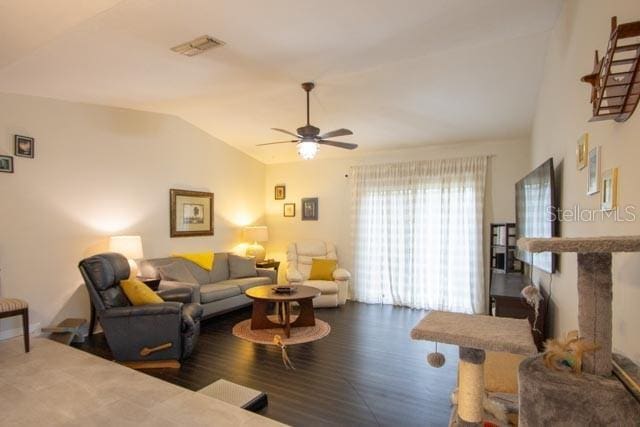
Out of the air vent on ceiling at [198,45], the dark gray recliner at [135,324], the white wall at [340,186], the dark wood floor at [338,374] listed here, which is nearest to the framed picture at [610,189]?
the dark wood floor at [338,374]

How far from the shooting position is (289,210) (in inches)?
277

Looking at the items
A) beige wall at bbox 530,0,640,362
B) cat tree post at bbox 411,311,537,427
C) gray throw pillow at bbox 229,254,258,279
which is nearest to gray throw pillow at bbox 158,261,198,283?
gray throw pillow at bbox 229,254,258,279

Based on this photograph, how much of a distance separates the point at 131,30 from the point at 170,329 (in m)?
2.57

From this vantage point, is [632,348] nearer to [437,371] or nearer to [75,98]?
[437,371]

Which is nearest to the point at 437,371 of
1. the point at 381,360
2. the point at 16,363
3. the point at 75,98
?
the point at 381,360

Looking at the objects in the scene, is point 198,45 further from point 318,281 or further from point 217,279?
point 318,281

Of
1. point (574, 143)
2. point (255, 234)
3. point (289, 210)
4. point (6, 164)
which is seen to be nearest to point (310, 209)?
point (289, 210)

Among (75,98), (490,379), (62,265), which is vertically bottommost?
(490,379)

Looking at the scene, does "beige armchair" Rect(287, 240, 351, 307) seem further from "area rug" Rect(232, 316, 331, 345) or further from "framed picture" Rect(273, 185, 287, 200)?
"framed picture" Rect(273, 185, 287, 200)

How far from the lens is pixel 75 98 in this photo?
4.17 m

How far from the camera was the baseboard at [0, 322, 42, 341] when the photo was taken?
3797 millimetres

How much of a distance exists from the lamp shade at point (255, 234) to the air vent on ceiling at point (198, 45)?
3766mm

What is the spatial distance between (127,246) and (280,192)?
3.25 m

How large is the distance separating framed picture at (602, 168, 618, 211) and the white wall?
12.3 feet
